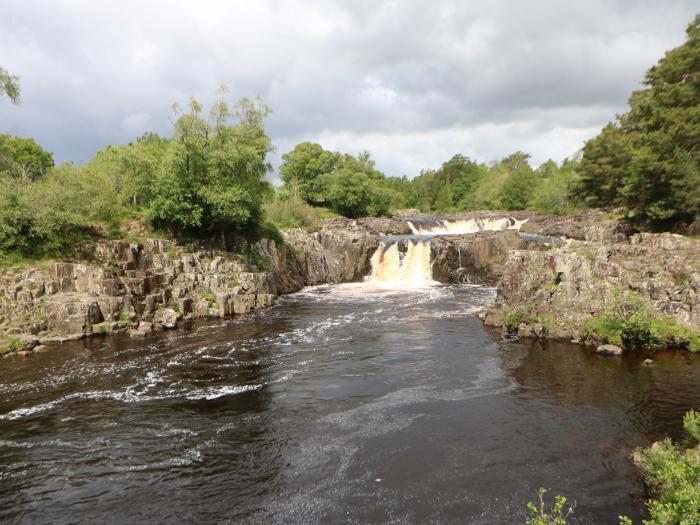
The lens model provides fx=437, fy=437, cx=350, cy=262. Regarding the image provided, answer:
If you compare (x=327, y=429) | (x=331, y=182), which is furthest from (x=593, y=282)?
(x=331, y=182)

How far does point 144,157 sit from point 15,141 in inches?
1713

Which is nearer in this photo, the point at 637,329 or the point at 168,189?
the point at 637,329

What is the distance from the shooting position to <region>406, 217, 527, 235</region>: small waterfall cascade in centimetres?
6150

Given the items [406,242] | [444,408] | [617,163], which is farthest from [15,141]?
[617,163]

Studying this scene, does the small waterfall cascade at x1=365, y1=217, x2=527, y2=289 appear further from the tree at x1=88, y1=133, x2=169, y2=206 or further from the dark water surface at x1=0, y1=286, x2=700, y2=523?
the tree at x1=88, y1=133, x2=169, y2=206

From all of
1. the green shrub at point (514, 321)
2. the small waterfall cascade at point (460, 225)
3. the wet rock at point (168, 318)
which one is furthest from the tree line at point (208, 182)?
the green shrub at point (514, 321)

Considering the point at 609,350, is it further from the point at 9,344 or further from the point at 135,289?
the point at 9,344

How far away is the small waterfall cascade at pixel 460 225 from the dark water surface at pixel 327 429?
40.5m

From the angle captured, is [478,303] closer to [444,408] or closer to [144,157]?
[444,408]

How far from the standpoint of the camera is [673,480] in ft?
32.9

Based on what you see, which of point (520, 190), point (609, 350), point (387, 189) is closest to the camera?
point (609, 350)

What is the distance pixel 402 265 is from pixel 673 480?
36643 mm

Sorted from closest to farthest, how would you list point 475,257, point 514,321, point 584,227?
point 514,321, point 475,257, point 584,227

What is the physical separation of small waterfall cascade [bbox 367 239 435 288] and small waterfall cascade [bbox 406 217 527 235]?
16471 mm
